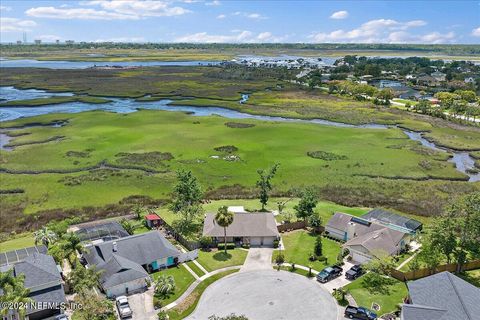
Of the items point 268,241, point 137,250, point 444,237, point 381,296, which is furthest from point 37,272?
point 444,237

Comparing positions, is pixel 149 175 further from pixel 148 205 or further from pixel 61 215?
pixel 61 215

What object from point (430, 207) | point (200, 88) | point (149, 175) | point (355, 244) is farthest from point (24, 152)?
point (200, 88)

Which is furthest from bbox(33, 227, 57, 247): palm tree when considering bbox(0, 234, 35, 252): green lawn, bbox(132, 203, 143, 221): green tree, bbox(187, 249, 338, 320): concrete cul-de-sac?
bbox(187, 249, 338, 320): concrete cul-de-sac

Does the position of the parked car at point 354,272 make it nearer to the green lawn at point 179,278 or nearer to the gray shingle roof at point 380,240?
the gray shingle roof at point 380,240

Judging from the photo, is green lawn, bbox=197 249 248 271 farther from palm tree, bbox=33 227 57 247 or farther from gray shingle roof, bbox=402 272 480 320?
gray shingle roof, bbox=402 272 480 320

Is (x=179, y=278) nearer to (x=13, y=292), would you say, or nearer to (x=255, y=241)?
(x=255, y=241)
